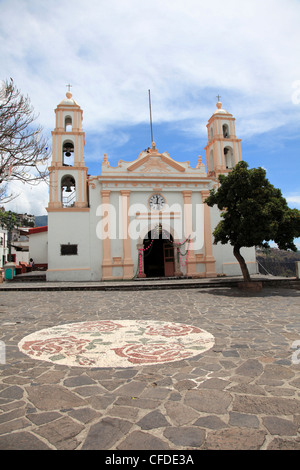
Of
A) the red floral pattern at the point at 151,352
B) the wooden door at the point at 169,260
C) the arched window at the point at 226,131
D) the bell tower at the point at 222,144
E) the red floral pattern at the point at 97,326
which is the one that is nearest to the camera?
the red floral pattern at the point at 151,352

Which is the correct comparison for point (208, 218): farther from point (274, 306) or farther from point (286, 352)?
point (286, 352)

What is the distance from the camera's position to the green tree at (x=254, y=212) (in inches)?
470

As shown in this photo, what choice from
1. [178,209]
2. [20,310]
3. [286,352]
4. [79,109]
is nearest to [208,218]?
[178,209]

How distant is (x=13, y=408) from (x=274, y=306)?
24.1 feet

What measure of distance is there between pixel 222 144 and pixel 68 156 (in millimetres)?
11339

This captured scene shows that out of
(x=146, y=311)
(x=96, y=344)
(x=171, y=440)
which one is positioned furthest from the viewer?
(x=146, y=311)

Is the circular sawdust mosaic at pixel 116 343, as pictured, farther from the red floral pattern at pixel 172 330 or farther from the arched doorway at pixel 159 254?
the arched doorway at pixel 159 254

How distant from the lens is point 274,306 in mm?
8195

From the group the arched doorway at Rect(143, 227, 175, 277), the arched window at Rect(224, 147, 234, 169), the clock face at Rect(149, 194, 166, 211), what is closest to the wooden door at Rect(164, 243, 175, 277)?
the arched doorway at Rect(143, 227, 175, 277)

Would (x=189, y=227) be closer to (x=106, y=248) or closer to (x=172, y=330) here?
(x=106, y=248)

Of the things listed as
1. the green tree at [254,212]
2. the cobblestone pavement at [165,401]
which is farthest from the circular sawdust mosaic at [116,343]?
the green tree at [254,212]

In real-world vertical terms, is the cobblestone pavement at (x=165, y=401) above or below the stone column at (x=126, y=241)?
below

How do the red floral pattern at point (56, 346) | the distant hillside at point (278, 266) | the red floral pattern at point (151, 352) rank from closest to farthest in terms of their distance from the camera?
the red floral pattern at point (151, 352)
the red floral pattern at point (56, 346)
the distant hillside at point (278, 266)

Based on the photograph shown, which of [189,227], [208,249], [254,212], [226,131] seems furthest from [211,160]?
[254,212]
